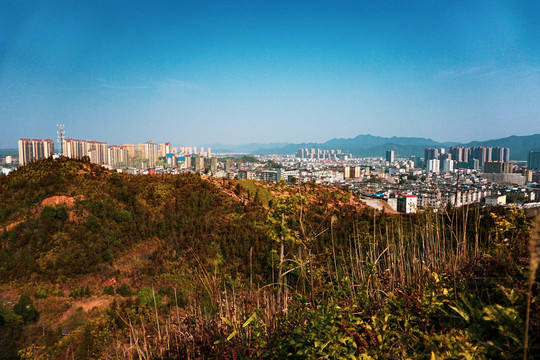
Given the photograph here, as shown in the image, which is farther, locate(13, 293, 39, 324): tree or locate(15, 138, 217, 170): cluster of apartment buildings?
locate(15, 138, 217, 170): cluster of apartment buildings

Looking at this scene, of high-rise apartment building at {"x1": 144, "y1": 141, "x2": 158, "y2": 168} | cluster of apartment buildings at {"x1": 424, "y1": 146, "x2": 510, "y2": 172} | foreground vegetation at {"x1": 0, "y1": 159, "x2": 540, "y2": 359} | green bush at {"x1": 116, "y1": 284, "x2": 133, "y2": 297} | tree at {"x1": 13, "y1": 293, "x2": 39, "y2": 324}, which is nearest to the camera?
foreground vegetation at {"x1": 0, "y1": 159, "x2": 540, "y2": 359}

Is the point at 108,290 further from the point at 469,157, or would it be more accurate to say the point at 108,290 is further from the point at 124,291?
the point at 469,157

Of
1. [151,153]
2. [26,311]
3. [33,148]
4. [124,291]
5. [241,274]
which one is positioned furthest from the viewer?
[151,153]

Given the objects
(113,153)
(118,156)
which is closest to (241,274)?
(113,153)

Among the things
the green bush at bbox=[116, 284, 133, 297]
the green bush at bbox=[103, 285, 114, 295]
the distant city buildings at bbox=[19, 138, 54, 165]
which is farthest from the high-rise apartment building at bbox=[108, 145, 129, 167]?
the green bush at bbox=[116, 284, 133, 297]

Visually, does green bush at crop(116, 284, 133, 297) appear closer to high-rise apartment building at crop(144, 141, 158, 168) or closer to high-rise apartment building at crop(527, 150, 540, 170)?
high-rise apartment building at crop(144, 141, 158, 168)

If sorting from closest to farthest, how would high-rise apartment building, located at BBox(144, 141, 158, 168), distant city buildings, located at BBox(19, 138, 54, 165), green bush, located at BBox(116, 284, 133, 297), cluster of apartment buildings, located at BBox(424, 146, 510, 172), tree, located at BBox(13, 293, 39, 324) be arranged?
tree, located at BBox(13, 293, 39, 324)
green bush, located at BBox(116, 284, 133, 297)
distant city buildings, located at BBox(19, 138, 54, 165)
cluster of apartment buildings, located at BBox(424, 146, 510, 172)
high-rise apartment building, located at BBox(144, 141, 158, 168)
